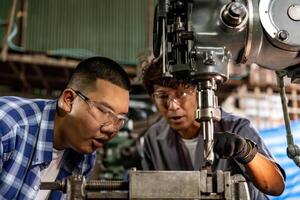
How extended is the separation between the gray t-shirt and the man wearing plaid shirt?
405 mm

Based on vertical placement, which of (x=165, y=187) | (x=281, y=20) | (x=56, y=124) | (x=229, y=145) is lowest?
(x=165, y=187)

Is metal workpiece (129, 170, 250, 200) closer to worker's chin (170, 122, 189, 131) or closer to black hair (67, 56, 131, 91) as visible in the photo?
black hair (67, 56, 131, 91)

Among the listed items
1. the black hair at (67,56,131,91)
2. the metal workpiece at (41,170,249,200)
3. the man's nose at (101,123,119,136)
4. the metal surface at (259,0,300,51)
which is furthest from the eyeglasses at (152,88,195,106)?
the metal workpiece at (41,170,249,200)

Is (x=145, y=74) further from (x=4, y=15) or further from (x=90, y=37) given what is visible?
(x=4, y=15)

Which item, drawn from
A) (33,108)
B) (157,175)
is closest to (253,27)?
(157,175)

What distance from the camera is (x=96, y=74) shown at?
1.60 m

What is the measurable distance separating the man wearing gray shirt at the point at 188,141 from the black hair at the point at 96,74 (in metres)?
0.16

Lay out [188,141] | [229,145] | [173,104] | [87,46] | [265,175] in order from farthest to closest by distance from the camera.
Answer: [87,46] < [188,141] < [173,104] < [265,175] < [229,145]

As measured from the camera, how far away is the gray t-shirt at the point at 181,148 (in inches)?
64.8

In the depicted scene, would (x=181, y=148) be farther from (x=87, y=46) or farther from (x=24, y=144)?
(x=87, y=46)

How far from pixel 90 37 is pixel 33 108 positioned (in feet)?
10.1

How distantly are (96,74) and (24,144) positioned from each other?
1.24 ft

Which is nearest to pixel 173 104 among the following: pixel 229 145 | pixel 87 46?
pixel 229 145

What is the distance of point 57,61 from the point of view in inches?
156
